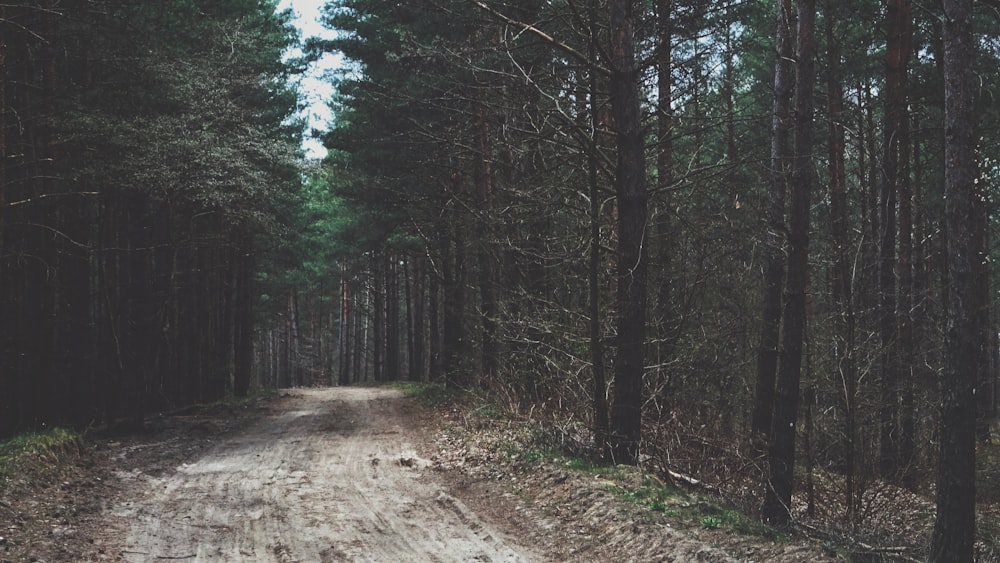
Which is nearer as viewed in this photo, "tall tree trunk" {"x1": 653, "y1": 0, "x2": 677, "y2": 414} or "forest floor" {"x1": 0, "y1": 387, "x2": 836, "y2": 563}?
"forest floor" {"x1": 0, "y1": 387, "x2": 836, "y2": 563}

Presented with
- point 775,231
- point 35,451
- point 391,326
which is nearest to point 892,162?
point 775,231

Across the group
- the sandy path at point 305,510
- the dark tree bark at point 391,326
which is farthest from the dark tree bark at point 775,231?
the dark tree bark at point 391,326

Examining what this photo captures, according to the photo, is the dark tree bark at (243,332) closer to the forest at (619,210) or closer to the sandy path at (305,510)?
the forest at (619,210)

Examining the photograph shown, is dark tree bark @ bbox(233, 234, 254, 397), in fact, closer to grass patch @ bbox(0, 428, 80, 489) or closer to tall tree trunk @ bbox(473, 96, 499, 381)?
tall tree trunk @ bbox(473, 96, 499, 381)

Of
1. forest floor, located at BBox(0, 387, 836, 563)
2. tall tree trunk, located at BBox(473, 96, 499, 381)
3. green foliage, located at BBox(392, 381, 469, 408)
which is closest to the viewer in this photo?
forest floor, located at BBox(0, 387, 836, 563)

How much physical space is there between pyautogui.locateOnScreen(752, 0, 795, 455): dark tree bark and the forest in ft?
0.15

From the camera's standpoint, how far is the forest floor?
281 inches

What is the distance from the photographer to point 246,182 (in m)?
16.0

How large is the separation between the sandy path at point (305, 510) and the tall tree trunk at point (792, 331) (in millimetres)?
3452

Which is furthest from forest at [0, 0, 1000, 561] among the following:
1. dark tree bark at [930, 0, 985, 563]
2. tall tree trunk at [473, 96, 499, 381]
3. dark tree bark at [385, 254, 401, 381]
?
dark tree bark at [385, 254, 401, 381]

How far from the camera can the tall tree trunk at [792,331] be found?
28.9 ft

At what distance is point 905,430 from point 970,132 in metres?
6.44

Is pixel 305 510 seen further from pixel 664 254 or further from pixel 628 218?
pixel 664 254

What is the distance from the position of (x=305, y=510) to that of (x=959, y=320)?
7.20m
